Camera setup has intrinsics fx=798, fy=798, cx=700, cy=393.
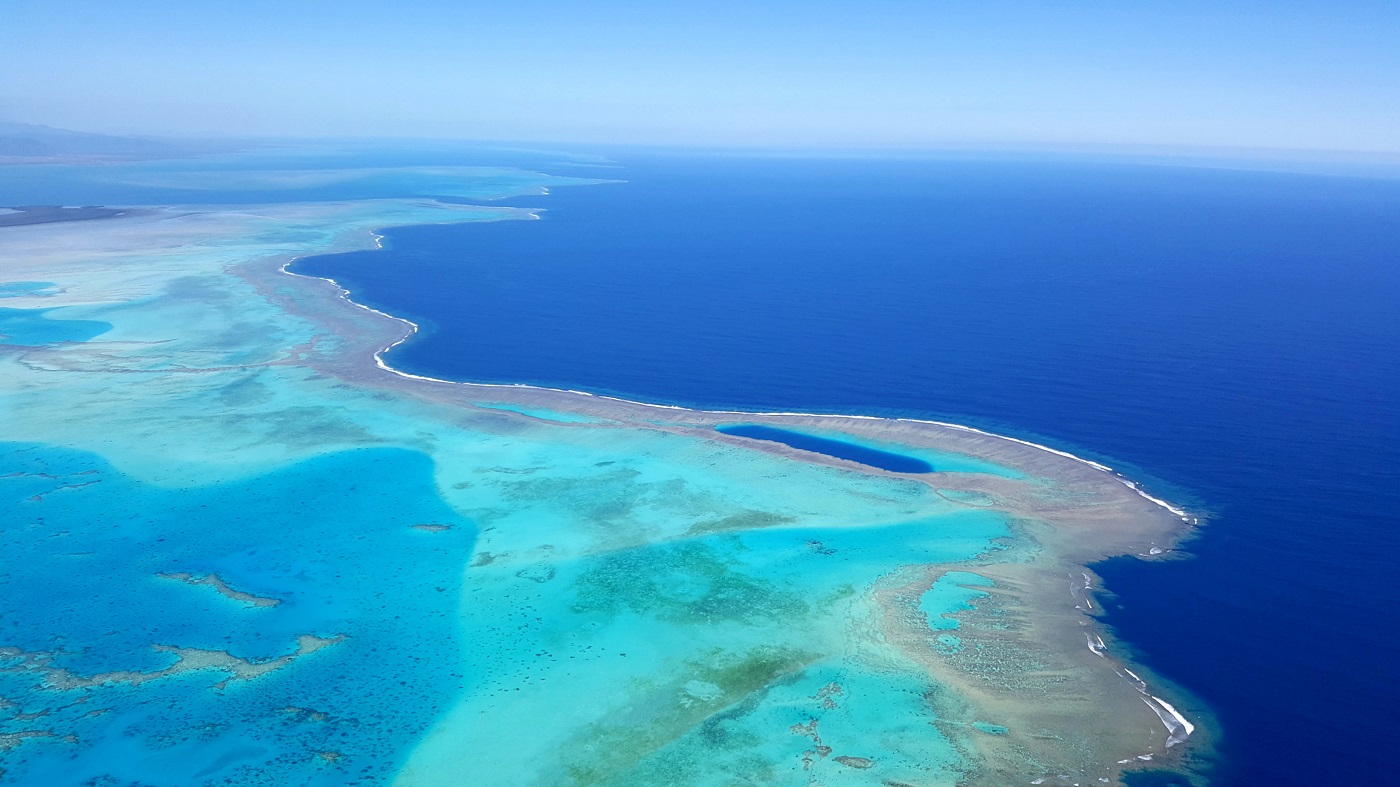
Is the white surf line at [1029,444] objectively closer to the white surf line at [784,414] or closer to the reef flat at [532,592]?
the white surf line at [784,414]

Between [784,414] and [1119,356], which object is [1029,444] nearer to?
[784,414]

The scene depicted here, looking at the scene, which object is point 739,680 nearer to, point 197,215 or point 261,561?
point 261,561

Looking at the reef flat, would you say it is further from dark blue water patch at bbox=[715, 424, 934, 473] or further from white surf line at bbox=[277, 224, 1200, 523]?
white surf line at bbox=[277, 224, 1200, 523]

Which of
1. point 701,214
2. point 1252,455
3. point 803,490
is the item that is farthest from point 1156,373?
point 701,214

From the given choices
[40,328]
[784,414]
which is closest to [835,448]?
[784,414]

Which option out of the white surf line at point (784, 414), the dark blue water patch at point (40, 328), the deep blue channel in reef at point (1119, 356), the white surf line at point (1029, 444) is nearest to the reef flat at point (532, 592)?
the white surf line at point (1029, 444)

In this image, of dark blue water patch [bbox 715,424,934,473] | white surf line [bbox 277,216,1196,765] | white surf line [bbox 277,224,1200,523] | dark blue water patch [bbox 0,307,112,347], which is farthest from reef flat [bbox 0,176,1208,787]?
dark blue water patch [bbox 0,307,112,347]
